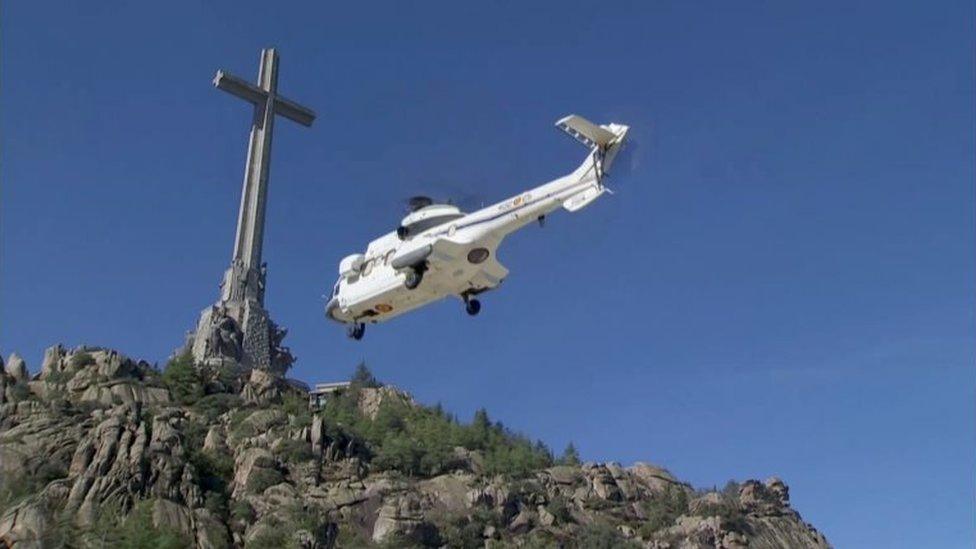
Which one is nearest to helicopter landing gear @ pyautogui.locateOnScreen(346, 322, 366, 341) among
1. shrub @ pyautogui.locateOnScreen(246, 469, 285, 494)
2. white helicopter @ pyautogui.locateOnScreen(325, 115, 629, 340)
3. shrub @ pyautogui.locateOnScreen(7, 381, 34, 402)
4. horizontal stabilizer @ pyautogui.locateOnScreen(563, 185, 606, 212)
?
white helicopter @ pyautogui.locateOnScreen(325, 115, 629, 340)

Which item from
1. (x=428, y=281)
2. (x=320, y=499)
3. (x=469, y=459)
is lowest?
(x=428, y=281)

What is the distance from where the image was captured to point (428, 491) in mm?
97062

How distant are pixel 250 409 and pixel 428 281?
62.5 meters

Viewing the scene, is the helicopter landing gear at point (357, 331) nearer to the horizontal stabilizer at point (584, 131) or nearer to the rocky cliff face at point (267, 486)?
the horizontal stabilizer at point (584, 131)

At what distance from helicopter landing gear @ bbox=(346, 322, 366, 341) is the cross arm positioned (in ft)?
232

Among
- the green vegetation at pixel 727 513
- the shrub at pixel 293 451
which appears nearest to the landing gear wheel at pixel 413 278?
the shrub at pixel 293 451

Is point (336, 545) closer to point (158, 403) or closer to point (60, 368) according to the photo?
point (158, 403)

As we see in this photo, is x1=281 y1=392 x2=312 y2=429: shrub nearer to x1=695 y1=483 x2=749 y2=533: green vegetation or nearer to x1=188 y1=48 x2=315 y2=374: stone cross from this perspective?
x1=188 y1=48 x2=315 y2=374: stone cross

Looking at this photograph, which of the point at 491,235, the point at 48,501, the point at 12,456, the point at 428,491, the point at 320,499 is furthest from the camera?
the point at 428,491

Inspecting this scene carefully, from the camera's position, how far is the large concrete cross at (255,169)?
111 m

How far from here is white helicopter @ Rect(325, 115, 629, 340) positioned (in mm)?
39781

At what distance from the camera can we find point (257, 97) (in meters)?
116

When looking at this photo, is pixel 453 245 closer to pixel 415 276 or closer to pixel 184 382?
pixel 415 276

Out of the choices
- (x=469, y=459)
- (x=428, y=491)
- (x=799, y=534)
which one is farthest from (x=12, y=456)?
(x=799, y=534)
